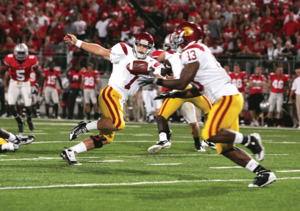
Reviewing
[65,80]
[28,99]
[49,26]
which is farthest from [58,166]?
[49,26]

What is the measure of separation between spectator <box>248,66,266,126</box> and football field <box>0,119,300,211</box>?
290 inches

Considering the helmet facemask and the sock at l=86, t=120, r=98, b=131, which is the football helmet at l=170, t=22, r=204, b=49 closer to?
the helmet facemask

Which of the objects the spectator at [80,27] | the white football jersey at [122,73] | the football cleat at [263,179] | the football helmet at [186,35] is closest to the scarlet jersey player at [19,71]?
the white football jersey at [122,73]

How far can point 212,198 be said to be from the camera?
17.2 feet

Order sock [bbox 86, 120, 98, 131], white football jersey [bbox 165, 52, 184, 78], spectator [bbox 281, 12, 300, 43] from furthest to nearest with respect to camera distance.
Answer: spectator [bbox 281, 12, 300, 43] → white football jersey [bbox 165, 52, 184, 78] → sock [bbox 86, 120, 98, 131]

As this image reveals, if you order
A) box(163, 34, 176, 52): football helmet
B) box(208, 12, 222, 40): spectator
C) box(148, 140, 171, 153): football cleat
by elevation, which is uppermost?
box(208, 12, 222, 40): spectator

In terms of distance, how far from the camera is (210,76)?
242 inches

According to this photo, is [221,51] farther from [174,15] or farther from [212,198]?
[212,198]

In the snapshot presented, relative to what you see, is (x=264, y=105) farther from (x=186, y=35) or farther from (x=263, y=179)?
(x=263, y=179)

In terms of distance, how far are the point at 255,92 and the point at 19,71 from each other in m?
7.23

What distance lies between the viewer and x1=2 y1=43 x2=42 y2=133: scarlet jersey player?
13.0 m

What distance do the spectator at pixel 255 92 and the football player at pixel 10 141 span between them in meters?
9.33

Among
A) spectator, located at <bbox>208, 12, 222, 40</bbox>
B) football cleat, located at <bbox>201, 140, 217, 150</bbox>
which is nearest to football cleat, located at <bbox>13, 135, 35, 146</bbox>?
football cleat, located at <bbox>201, 140, 217, 150</bbox>

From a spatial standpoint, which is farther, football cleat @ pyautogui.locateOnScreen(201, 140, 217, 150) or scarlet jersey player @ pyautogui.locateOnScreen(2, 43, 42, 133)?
scarlet jersey player @ pyautogui.locateOnScreen(2, 43, 42, 133)
